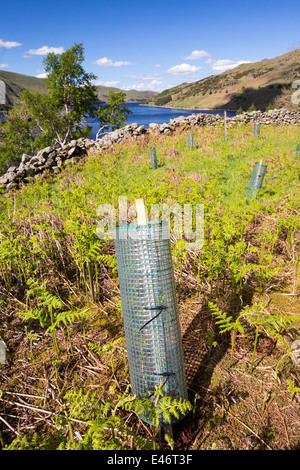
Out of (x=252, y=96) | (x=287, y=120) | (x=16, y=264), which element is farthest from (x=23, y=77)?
(x=16, y=264)

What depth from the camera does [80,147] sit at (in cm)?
1412

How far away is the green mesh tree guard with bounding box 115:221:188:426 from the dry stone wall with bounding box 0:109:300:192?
7748mm

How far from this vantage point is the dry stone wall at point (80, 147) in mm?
12047

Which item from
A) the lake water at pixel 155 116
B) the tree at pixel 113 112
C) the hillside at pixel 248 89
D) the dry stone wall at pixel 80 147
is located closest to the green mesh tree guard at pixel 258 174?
the dry stone wall at pixel 80 147

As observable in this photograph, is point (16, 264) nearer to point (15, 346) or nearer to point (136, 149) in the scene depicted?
point (15, 346)

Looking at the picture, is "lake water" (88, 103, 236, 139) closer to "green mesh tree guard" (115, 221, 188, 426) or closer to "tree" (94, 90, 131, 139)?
"tree" (94, 90, 131, 139)

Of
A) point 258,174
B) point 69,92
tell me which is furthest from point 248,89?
point 258,174

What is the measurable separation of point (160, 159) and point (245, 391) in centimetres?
988

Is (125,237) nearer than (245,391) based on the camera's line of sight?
Yes

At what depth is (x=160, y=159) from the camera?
36.4 ft

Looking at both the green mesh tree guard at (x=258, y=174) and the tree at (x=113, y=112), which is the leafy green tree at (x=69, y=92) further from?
the green mesh tree guard at (x=258, y=174)

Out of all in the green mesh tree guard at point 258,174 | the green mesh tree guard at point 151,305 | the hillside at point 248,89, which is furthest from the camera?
the hillside at point 248,89

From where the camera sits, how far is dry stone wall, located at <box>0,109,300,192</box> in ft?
39.5

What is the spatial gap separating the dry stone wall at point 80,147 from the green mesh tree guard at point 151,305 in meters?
7.75
